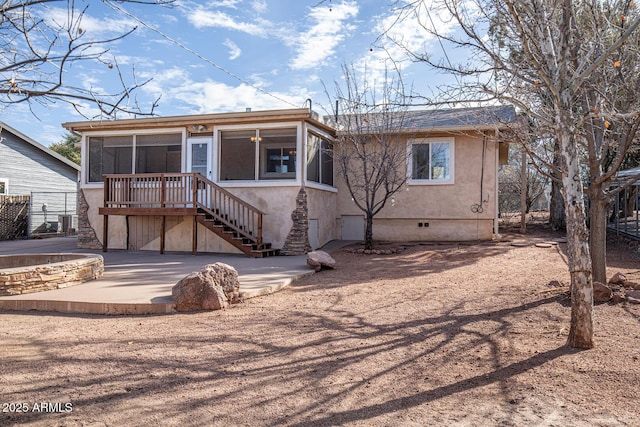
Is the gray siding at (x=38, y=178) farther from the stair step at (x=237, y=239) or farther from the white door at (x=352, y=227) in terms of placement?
the white door at (x=352, y=227)

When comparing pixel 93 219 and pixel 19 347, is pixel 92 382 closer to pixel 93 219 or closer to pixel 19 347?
pixel 19 347

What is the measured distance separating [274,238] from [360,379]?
335 inches

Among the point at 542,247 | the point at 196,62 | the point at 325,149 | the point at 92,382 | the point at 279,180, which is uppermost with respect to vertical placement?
the point at 196,62

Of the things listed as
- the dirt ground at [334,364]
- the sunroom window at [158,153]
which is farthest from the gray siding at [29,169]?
the dirt ground at [334,364]

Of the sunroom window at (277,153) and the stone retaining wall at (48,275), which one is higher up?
Answer: the sunroom window at (277,153)

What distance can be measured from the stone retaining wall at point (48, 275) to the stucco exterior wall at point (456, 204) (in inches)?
340

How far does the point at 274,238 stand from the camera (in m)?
12.0

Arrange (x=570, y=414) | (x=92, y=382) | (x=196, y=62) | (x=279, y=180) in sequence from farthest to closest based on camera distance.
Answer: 1. (x=279, y=180)
2. (x=196, y=62)
3. (x=92, y=382)
4. (x=570, y=414)

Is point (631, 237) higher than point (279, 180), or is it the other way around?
point (279, 180)

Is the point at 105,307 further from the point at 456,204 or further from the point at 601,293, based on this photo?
the point at 456,204

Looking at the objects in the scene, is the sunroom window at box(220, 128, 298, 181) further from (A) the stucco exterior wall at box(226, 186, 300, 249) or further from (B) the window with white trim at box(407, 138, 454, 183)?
(B) the window with white trim at box(407, 138, 454, 183)

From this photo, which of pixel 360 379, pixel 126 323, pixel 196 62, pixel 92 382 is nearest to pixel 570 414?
pixel 360 379

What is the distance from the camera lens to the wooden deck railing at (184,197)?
1158cm

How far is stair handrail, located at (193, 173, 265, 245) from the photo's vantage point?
11461 millimetres
